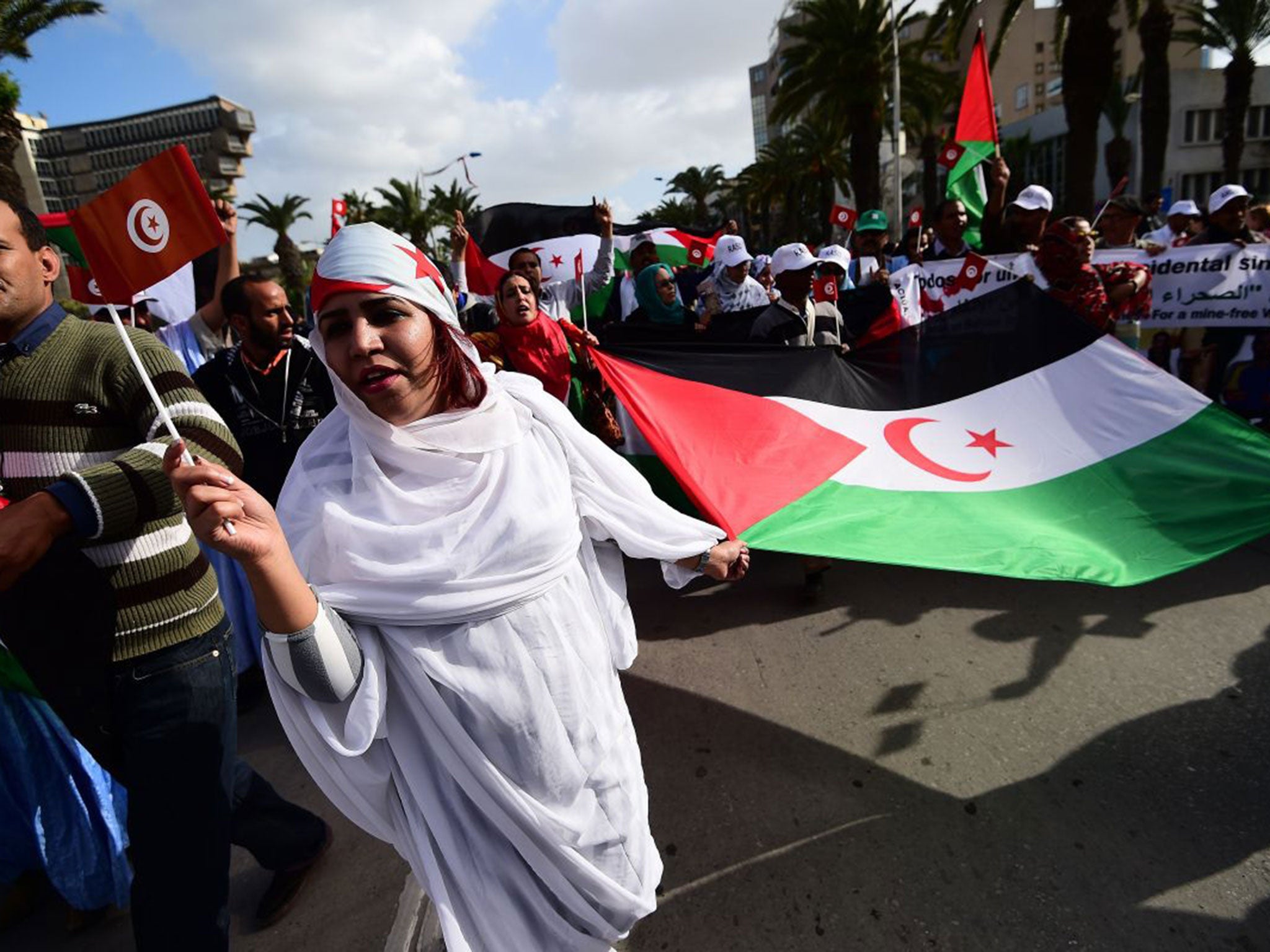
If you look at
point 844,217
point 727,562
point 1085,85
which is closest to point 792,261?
point 727,562

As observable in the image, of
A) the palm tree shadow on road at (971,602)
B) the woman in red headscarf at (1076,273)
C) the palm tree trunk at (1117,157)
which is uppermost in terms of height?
the palm tree trunk at (1117,157)

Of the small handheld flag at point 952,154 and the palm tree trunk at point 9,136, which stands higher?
the palm tree trunk at point 9,136

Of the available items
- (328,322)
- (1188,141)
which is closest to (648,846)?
(328,322)

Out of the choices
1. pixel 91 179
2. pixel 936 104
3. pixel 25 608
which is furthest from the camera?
pixel 91 179

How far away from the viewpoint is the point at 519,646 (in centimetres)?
140

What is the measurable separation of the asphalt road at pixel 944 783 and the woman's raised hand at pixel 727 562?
40.3 inches

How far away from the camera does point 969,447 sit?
347 centimetres

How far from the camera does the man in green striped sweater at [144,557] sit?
1568mm

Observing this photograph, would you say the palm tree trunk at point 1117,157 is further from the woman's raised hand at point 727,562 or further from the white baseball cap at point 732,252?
the woman's raised hand at point 727,562

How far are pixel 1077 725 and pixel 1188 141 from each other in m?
43.6

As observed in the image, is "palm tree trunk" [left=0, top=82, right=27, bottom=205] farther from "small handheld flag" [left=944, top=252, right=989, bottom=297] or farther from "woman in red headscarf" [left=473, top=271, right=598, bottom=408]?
"small handheld flag" [left=944, top=252, right=989, bottom=297]

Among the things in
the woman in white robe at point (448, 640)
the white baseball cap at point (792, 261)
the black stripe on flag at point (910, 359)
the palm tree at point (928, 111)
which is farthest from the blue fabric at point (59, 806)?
the palm tree at point (928, 111)

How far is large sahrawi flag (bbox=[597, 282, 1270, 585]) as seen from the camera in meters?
2.86

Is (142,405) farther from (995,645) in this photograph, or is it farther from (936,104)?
(936,104)
